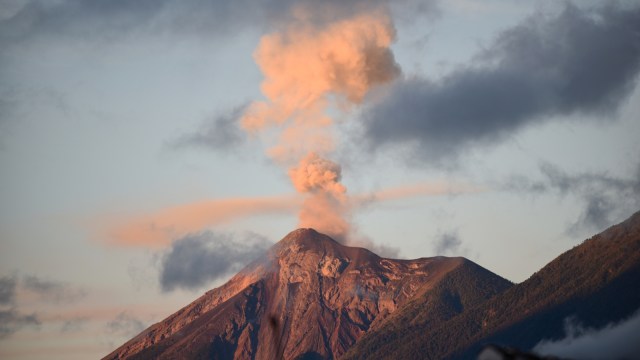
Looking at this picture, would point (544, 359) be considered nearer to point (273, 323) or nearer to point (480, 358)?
point (480, 358)

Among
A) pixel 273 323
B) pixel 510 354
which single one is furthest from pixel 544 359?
pixel 273 323

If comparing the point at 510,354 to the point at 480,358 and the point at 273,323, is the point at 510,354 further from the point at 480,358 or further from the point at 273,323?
the point at 273,323

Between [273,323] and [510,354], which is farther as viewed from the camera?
[273,323]

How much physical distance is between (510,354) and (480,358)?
33.8 feet

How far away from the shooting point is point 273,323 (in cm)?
19650

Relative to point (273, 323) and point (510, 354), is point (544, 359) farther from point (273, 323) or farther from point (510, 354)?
point (273, 323)

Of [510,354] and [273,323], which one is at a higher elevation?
[273,323]

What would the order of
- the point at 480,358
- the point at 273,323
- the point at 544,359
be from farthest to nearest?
the point at 273,323 → the point at 480,358 → the point at 544,359

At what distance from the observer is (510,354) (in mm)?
157125

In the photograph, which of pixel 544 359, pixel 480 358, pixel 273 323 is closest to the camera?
pixel 544 359

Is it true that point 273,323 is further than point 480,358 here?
Yes

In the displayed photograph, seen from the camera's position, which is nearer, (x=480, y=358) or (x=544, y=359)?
(x=544, y=359)

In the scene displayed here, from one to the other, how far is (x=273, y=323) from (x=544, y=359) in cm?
5963

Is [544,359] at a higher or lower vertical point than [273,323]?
lower
